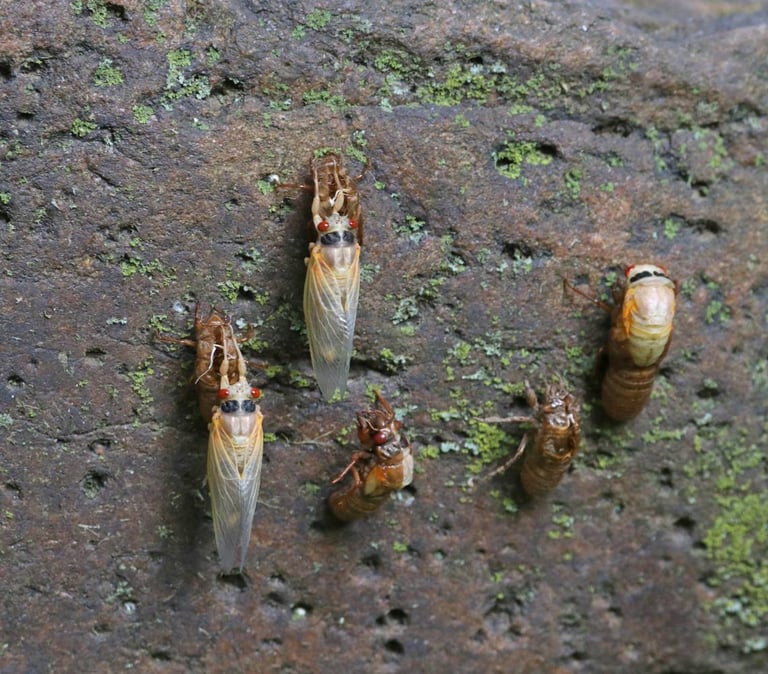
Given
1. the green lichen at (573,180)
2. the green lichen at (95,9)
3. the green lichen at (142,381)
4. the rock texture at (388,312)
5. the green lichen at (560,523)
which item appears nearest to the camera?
the green lichen at (95,9)

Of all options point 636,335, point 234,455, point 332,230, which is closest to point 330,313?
point 332,230

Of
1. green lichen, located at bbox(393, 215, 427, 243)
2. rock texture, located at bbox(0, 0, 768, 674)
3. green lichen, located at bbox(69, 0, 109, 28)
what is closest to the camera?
green lichen, located at bbox(69, 0, 109, 28)

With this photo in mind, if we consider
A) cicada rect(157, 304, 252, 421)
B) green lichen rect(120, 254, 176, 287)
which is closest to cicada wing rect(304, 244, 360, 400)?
cicada rect(157, 304, 252, 421)

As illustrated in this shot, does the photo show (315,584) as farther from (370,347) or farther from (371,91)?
(371,91)

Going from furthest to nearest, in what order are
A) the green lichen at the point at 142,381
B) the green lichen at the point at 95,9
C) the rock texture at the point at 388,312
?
the green lichen at the point at 142,381
the rock texture at the point at 388,312
the green lichen at the point at 95,9

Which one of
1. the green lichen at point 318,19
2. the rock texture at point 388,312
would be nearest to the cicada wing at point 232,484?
the rock texture at point 388,312

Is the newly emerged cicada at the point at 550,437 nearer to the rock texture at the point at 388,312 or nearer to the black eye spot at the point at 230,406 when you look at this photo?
the rock texture at the point at 388,312

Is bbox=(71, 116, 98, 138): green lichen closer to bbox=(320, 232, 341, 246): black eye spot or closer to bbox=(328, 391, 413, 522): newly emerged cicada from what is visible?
bbox=(320, 232, 341, 246): black eye spot
